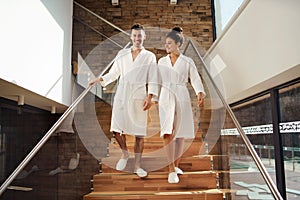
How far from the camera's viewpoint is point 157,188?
2.93 metres

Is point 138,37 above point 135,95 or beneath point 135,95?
above

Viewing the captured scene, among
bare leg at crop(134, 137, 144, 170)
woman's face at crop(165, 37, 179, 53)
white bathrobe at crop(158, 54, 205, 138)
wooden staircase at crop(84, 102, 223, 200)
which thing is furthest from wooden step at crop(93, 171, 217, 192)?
woman's face at crop(165, 37, 179, 53)

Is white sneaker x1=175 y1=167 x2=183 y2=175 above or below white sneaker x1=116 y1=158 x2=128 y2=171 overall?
below

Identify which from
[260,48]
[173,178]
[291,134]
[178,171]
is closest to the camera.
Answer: [291,134]

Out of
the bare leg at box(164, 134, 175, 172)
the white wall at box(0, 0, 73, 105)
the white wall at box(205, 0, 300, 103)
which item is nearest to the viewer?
the white wall at box(205, 0, 300, 103)

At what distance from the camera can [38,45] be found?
2951 mm

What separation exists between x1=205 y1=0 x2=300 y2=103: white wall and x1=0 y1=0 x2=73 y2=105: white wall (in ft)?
6.09

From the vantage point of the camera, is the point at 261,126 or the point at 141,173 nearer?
the point at 141,173

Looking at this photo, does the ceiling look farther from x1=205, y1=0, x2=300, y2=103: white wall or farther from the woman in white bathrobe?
x1=205, y1=0, x2=300, y2=103: white wall

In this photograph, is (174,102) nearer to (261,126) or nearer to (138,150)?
(138,150)

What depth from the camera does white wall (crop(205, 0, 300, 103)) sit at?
2184 millimetres

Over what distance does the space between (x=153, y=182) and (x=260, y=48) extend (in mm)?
1508

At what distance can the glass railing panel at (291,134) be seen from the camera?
8.08ft

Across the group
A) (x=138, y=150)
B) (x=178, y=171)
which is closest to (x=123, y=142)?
(x=138, y=150)
